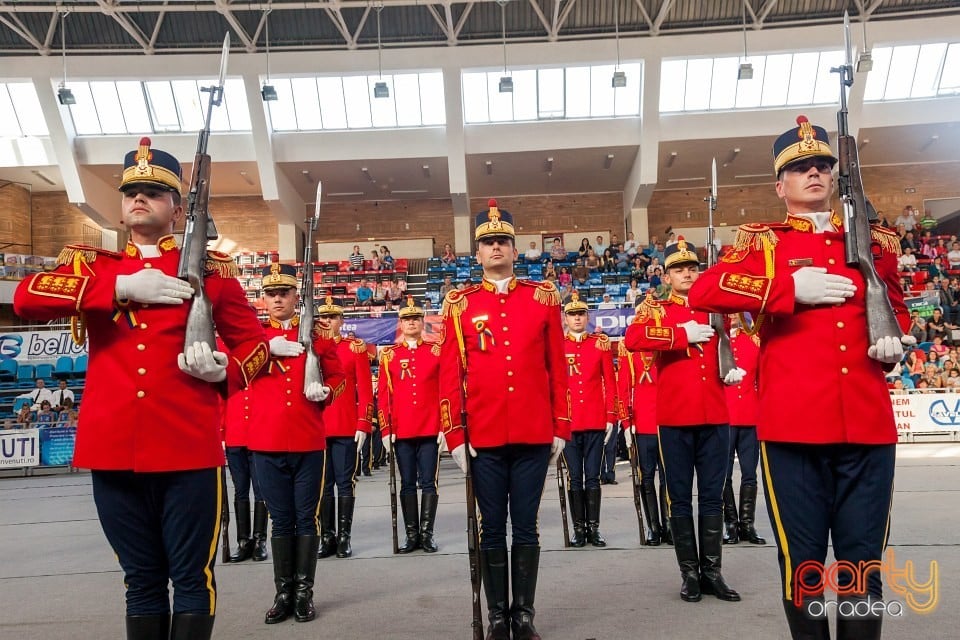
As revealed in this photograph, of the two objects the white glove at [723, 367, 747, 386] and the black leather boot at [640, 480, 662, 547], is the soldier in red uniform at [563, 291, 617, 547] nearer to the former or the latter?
the black leather boot at [640, 480, 662, 547]

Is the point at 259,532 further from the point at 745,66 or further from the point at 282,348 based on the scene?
the point at 745,66

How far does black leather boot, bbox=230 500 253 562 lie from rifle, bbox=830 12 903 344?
199 inches

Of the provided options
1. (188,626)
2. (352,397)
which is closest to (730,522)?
(352,397)

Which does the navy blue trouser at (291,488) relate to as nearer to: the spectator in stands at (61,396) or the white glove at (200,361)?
the white glove at (200,361)

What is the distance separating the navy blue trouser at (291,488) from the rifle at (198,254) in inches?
79.0

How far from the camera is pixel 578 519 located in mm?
6199

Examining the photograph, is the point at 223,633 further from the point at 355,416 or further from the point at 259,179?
the point at 259,179

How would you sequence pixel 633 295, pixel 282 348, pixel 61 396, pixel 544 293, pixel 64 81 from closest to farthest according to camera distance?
pixel 282 348 < pixel 544 293 < pixel 61 396 < pixel 633 295 < pixel 64 81

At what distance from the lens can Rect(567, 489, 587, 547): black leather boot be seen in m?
6.14

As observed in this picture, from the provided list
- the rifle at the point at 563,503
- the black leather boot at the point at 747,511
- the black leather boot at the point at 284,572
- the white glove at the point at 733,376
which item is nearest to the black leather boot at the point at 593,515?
the rifle at the point at 563,503

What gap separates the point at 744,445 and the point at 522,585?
3629mm

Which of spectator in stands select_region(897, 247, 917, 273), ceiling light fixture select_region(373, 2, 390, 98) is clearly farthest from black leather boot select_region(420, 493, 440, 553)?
spectator in stands select_region(897, 247, 917, 273)

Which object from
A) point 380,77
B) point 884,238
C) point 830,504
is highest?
point 380,77

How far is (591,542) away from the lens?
6.20 metres
